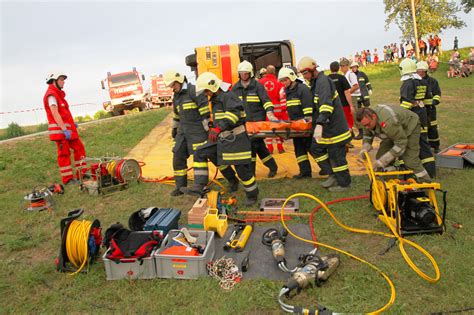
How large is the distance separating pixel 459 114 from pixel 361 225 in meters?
8.59

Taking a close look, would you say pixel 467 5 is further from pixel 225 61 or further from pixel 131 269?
pixel 131 269

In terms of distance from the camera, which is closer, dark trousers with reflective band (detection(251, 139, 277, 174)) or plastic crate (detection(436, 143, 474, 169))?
plastic crate (detection(436, 143, 474, 169))

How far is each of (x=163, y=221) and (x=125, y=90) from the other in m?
18.8

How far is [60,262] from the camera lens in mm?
3648

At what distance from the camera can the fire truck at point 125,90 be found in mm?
21125

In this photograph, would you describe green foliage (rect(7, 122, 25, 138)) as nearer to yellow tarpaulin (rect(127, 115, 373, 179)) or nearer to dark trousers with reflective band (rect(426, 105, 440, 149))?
yellow tarpaulin (rect(127, 115, 373, 179))

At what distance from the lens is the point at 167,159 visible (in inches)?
328

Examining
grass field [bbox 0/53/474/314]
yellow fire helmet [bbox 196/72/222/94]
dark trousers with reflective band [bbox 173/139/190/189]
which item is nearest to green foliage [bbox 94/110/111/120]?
grass field [bbox 0/53/474/314]

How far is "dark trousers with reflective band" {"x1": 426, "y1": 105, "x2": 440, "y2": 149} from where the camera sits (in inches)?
258

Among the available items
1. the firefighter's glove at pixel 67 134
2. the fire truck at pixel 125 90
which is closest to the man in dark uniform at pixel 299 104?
the firefighter's glove at pixel 67 134

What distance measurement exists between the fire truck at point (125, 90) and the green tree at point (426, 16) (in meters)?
25.1

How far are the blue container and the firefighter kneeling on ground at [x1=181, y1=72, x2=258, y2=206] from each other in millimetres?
587

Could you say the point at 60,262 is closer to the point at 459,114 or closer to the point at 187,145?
the point at 187,145

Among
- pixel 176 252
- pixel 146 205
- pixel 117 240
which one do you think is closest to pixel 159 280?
pixel 176 252
